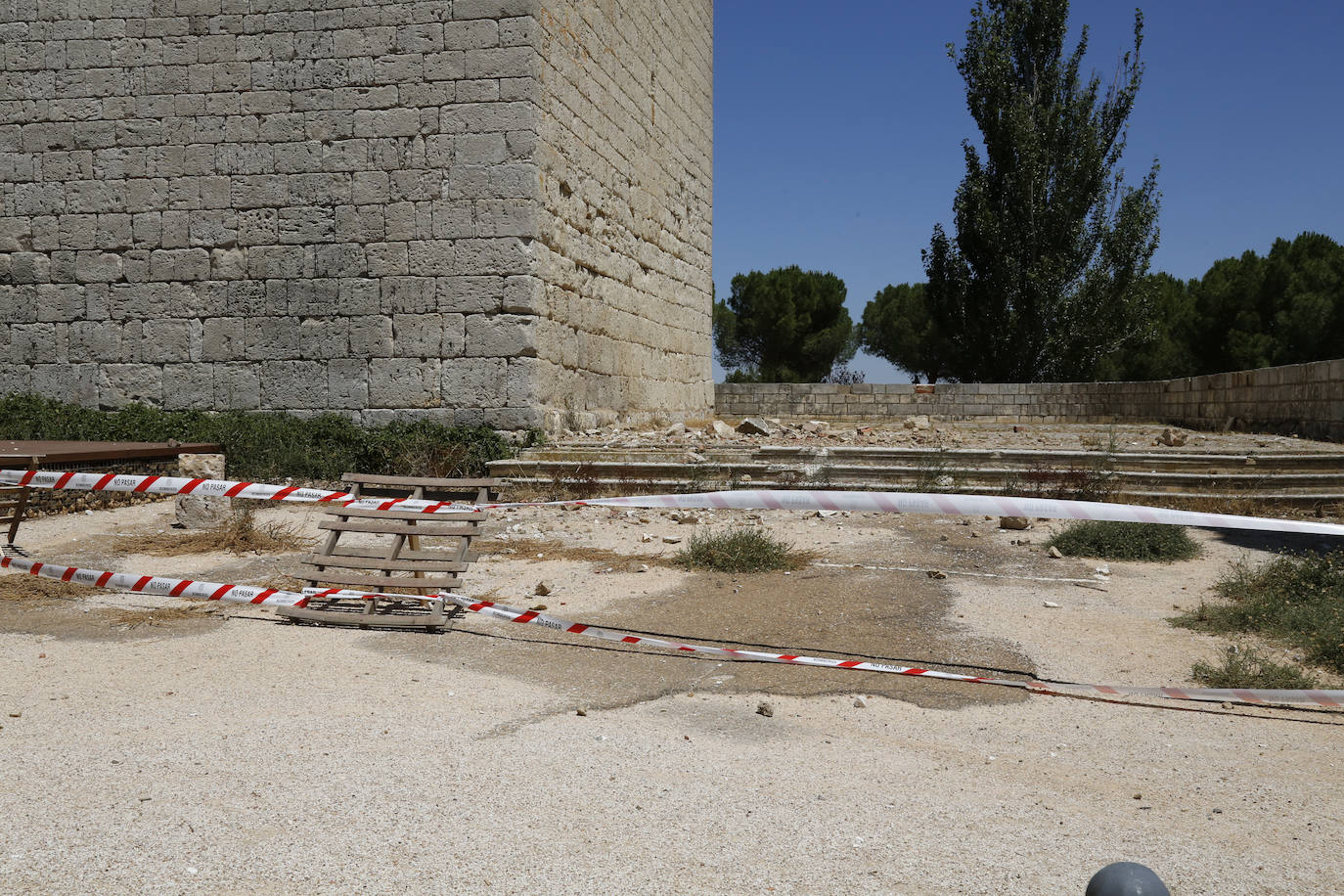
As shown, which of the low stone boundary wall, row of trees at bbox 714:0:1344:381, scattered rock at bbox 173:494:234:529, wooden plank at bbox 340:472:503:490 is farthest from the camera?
row of trees at bbox 714:0:1344:381

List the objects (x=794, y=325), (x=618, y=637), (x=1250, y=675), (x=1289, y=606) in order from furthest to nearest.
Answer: (x=794, y=325)
(x=1289, y=606)
(x=618, y=637)
(x=1250, y=675)

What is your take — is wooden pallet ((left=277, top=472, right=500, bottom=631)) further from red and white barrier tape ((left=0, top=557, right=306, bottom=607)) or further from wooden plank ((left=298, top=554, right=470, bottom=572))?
red and white barrier tape ((left=0, top=557, right=306, bottom=607))

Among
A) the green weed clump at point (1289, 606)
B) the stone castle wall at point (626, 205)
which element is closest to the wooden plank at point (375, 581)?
the green weed clump at point (1289, 606)

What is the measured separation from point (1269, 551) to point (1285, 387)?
374 inches

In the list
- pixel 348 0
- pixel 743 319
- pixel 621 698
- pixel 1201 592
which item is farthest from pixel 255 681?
pixel 743 319

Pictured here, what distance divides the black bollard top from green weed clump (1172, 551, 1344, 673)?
3.23 m

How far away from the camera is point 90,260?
10.8m

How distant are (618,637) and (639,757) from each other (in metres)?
1.53

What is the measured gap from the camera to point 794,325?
36344mm

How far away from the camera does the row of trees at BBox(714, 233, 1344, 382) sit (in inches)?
1018

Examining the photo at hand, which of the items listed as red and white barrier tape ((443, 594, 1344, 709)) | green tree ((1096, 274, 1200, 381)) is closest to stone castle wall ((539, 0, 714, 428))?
red and white barrier tape ((443, 594, 1344, 709))

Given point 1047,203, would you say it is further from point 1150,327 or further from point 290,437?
point 290,437

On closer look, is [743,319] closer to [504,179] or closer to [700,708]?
[504,179]

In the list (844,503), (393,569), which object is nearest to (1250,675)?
(844,503)
